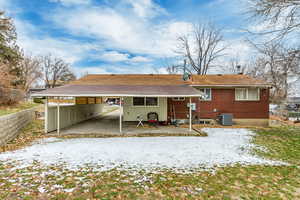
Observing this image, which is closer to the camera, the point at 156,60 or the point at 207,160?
the point at 207,160

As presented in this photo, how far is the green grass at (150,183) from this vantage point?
3.01 metres

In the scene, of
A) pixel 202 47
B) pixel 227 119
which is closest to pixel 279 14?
pixel 227 119

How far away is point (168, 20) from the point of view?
16.9 m

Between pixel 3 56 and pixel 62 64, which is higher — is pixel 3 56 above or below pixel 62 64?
below

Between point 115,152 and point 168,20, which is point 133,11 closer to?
point 168,20

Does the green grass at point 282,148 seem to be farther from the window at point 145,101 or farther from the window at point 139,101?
the window at point 139,101

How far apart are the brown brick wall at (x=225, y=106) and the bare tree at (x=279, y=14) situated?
16.2ft

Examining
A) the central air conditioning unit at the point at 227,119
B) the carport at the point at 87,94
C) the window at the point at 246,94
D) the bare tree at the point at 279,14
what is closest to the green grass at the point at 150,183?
the carport at the point at 87,94

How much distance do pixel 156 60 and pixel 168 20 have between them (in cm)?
1180

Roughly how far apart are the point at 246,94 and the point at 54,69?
47067mm

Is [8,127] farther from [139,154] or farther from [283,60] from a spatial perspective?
[283,60]

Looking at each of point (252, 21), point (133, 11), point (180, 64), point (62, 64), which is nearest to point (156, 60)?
point (180, 64)

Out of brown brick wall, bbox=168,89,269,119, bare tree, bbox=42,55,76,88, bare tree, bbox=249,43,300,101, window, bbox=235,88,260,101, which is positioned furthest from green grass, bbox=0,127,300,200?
bare tree, bbox=42,55,76,88

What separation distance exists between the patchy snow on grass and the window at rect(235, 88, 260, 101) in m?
5.64
